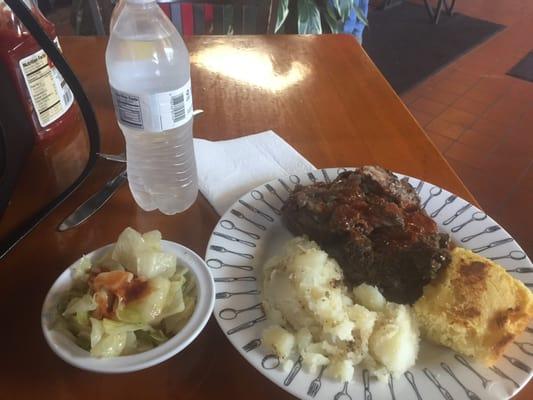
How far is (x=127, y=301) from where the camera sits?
62 centimetres

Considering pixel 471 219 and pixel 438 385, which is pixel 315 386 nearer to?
pixel 438 385

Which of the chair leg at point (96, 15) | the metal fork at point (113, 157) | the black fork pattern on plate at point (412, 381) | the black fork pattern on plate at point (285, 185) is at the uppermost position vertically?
the black fork pattern on plate at point (412, 381)

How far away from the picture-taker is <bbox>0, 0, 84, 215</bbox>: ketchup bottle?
2.91 feet

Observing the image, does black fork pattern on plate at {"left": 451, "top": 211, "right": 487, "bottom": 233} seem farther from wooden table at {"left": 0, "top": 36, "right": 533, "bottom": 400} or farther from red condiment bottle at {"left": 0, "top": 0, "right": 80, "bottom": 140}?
red condiment bottle at {"left": 0, "top": 0, "right": 80, "bottom": 140}

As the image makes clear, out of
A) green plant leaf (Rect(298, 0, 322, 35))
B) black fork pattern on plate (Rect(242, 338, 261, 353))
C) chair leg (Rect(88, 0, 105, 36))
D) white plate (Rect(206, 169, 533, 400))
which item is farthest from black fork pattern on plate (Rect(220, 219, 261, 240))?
green plant leaf (Rect(298, 0, 322, 35))

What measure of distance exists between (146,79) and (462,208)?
0.61 m

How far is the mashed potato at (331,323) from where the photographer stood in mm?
657

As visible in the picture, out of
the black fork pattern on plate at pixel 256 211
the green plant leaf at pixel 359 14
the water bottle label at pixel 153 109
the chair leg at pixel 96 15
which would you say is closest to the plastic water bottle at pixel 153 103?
the water bottle label at pixel 153 109

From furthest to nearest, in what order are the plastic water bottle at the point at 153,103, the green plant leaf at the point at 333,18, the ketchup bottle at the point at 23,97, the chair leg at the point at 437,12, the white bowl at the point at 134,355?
1. the chair leg at the point at 437,12
2. the green plant leaf at the point at 333,18
3. the ketchup bottle at the point at 23,97
4. the plastic water bottle at the point at 153,103
5. the white bowl at the point at 134,355

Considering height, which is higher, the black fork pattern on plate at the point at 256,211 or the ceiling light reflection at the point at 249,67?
the black fork pattern on plate at the point at 256,211

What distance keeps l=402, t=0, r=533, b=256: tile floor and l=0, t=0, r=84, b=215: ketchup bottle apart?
1604 millimetres

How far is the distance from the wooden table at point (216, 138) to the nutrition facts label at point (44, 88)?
113 millimetres

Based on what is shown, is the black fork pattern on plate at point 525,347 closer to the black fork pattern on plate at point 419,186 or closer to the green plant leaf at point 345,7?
the black fork pattern on plate at point 419,186

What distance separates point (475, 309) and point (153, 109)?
533mm
